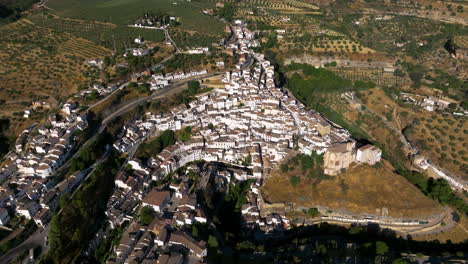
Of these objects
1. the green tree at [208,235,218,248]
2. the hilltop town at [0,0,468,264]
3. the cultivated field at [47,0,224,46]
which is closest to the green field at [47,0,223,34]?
the cultivated field at [47,0,224,46]

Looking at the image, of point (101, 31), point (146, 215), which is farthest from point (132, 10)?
point (146, 215)

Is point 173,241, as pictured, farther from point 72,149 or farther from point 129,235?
point 72,149

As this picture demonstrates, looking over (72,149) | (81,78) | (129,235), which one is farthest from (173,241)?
(81,78)

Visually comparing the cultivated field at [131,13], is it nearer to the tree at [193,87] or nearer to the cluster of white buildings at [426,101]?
the tree at [193,87]

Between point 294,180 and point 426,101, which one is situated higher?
point 426,101

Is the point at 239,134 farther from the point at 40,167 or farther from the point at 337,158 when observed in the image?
the point at 40,167

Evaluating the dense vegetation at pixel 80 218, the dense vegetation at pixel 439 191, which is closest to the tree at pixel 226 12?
the dense vegetation at pixel 80 218
